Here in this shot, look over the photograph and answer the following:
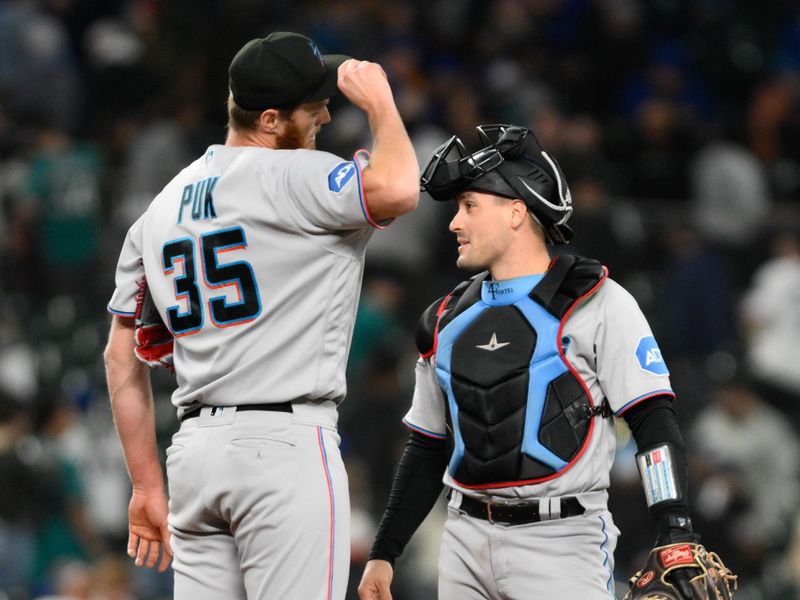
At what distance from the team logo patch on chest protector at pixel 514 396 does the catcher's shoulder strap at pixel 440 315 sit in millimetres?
90

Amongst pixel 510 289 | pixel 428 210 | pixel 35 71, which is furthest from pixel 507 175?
pixel 35 71

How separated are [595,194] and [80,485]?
3.89 metres

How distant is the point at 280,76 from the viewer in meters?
3.67

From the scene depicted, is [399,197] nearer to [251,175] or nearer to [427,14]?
[251,175]

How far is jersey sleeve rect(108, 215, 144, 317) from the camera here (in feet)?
12.8

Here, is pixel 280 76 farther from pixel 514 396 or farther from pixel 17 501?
pixel 17 501

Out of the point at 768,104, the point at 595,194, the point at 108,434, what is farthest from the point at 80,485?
the point at 768,104

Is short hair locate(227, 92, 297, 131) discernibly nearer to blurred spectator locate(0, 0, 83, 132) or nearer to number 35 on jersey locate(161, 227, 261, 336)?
number 35 on jersey locate(161, 227, 261, 336)

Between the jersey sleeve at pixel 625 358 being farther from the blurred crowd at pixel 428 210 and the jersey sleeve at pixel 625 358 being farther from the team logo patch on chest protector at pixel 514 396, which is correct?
the blurred crowd at pixel 428 210

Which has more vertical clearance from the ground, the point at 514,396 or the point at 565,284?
the point at 565,284

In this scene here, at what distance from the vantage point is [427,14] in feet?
40.9

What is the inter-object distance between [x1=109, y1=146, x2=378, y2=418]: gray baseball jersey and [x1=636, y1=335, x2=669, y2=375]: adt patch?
782 millimetres

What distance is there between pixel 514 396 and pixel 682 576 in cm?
65

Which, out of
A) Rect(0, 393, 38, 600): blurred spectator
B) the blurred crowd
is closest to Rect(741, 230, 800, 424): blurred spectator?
the blurred crowd
